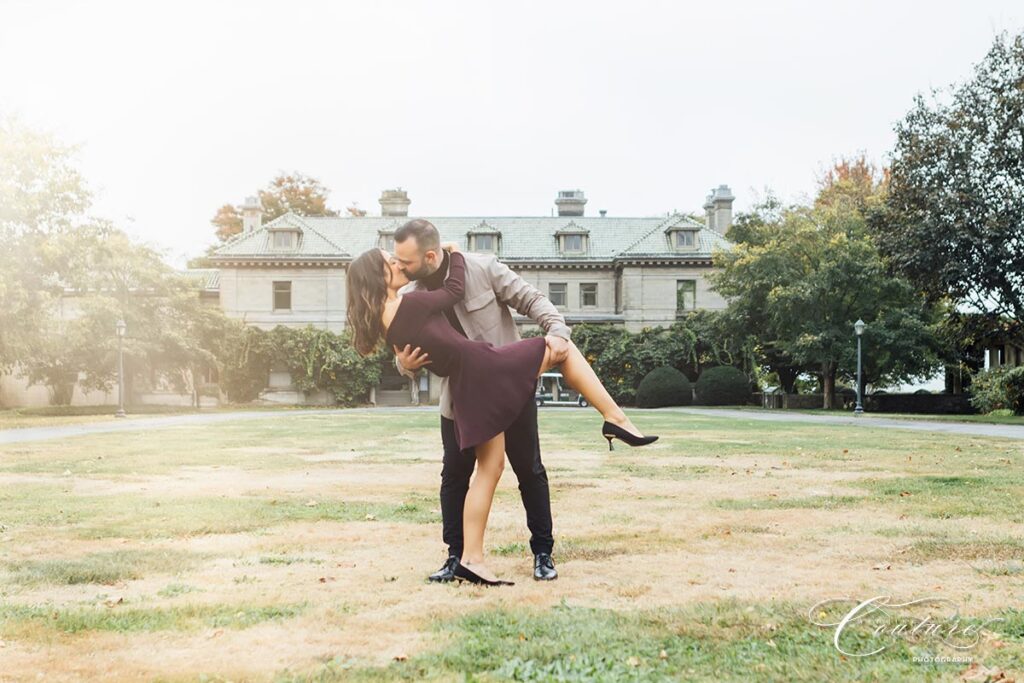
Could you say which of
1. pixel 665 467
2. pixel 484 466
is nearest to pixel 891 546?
pixel 484 466

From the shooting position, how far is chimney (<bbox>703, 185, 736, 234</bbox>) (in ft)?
172

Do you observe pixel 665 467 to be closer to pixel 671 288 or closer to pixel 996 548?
pixel 996 548

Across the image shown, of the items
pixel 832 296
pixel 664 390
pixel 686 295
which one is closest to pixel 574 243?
pixel 686 295

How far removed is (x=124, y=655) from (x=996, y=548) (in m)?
4.15

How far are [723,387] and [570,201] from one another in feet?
52.3

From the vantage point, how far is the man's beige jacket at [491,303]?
4543 millimetres

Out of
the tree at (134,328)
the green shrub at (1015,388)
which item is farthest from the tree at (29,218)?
the green shrub at (1015,388)

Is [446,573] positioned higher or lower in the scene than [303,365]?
lower

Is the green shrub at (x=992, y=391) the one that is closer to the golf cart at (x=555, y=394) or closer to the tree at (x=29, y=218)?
the golf cart at (x=555, y=394)

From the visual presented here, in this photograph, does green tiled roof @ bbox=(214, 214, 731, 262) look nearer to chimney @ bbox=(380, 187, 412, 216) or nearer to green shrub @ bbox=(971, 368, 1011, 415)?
chimney @ bbox=(380, 187, 412, 216)

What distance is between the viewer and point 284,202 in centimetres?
5375

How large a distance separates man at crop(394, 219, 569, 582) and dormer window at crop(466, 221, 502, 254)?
4351 centimetres

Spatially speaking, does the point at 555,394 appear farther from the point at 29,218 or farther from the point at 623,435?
the point at 623,435

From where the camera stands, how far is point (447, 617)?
3689mm
